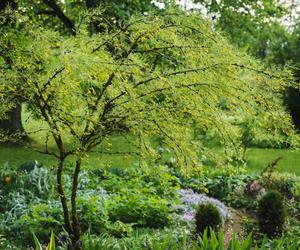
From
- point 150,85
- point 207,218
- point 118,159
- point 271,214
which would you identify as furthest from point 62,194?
point 118,159

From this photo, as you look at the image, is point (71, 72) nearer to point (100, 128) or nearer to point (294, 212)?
point (100, 128)

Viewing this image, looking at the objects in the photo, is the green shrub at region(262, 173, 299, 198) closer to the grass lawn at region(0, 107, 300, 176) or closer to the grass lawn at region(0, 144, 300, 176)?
the grass lawn at region(0, 144, 300, 176)

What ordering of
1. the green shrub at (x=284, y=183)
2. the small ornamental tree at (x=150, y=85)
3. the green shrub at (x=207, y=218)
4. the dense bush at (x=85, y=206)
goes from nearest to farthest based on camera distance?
the small ornamental tree at (x=150, y=85), the dense bush at (x=85, y=206), the green shrub at (x=207, y=218), the green shrub at (x=284, y=183)

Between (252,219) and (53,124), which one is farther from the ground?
(53,124)

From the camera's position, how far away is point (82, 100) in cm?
381

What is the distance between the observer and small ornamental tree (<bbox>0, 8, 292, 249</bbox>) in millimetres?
3645

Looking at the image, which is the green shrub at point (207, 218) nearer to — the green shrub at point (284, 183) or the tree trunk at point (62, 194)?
the tree trunk at point (62, 194)

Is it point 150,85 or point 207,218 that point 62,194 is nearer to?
point 150,85

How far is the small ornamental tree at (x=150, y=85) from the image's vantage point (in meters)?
3.64

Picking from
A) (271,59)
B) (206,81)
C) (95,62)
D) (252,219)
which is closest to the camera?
(95,62)

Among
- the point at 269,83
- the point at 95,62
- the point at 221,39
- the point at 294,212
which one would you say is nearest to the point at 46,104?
the point at 95,62

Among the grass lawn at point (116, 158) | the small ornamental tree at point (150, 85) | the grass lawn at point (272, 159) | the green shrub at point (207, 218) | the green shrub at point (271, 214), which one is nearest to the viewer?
the small ornamental tree at point (150, 85)

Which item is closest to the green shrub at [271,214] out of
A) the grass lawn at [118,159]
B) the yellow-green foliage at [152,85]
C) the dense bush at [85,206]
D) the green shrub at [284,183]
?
the dense bush at [85,206]

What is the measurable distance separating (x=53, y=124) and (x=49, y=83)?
1.10ft
